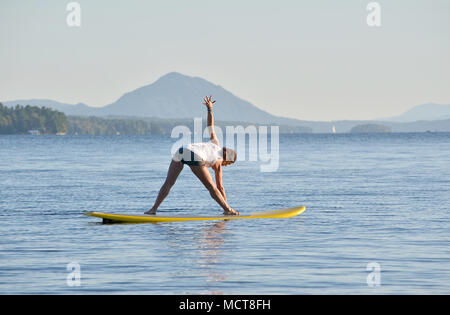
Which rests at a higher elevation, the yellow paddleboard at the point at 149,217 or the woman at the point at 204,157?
the woman at the point at 204,157

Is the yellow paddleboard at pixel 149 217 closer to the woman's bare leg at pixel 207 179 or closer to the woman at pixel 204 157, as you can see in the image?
the woman's bare leg at pixel 207 179

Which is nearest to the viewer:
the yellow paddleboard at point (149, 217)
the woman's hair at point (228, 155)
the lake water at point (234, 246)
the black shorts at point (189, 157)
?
the lake water at point (234, 246)

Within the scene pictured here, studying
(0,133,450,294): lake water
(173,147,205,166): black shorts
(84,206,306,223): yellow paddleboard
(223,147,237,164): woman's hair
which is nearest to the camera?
(0,133,450,294): lake water

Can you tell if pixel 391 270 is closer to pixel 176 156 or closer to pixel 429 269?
pixel 429 269

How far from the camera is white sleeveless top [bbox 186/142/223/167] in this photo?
1842 cm

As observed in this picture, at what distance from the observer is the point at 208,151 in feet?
60.7

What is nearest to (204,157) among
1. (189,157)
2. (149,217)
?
(189,157)

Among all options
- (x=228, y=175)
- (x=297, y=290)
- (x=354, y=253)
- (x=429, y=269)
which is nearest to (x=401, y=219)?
(x=354, y=253)

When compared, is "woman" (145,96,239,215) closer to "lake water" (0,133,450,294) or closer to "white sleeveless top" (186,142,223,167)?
"white sleeveless top" (186,142,223,167)

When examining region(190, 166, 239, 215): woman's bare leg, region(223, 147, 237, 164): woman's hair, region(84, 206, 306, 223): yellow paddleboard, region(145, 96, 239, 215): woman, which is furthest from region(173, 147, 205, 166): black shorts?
region(84, 206, 306, 223): yellow paddleboard

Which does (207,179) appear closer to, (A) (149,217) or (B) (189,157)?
(B) (189,157)

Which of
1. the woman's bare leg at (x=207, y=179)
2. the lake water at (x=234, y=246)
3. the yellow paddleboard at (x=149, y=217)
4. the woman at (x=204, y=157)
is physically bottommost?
the lake water at (x=234, y=246)

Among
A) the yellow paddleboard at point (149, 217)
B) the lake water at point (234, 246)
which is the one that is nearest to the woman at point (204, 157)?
the yellow paddleboard at point (149, 217)

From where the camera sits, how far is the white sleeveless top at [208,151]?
1842 centimetres
